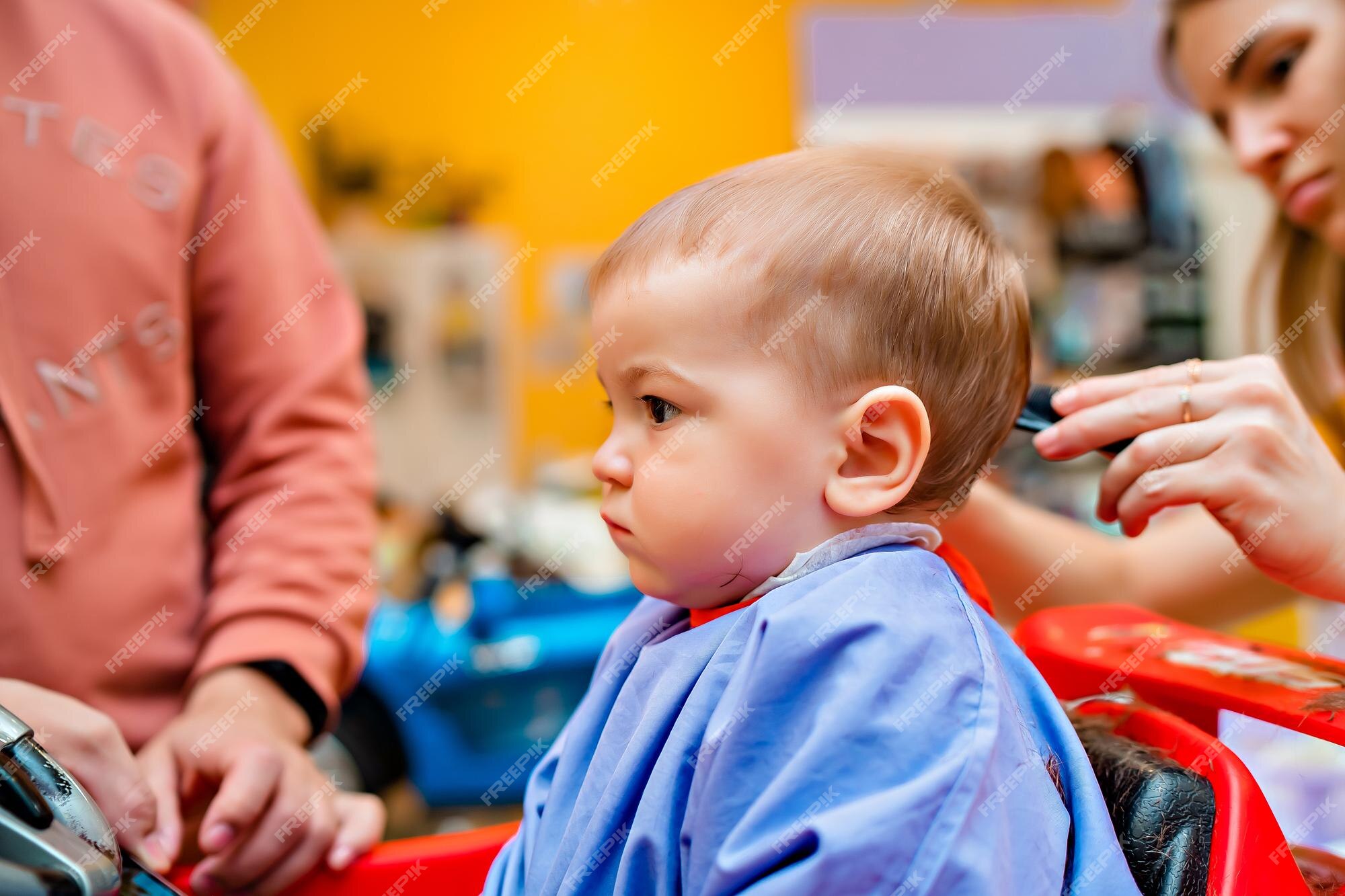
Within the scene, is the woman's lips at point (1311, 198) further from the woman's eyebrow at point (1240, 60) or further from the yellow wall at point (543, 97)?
the yellow wall at point (543, 97)

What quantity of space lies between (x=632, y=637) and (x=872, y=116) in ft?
9.75

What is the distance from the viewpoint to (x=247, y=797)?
0.70 meters

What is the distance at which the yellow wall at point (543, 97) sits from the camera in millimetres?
3648

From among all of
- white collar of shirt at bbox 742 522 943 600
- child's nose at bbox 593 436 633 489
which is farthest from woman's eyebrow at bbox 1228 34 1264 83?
child's nose at bbox 593 436 633 489

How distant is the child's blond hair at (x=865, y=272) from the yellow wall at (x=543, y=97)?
3166mm

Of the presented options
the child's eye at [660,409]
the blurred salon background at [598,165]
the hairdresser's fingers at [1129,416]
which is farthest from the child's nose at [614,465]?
the blurred salon background at [598,165]

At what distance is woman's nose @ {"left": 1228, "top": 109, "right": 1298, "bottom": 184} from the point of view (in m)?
1.03

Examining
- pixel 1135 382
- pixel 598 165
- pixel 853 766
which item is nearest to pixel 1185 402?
pixel 1135 382

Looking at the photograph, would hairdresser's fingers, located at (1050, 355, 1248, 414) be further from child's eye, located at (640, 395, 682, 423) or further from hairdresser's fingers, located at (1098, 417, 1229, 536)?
child's eye, located at (640, 395, 682, 423)

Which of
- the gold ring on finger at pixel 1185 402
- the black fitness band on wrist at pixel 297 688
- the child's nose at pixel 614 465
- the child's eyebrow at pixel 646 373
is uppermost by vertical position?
the child's eyebrow at pixel 646 373

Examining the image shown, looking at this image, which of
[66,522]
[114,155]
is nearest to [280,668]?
[66,522]

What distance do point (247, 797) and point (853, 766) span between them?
46 centimetres

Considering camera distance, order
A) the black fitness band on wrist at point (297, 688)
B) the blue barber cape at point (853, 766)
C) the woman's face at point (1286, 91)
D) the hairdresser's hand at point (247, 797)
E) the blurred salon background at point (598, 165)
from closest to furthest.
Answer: the blue barber cape at point (853, 766)
the hairdresser's hand at point (247, 797)
the black fitness band on wrist at point (297, 688)
the woman's face at point (1286, 91)
the blurred salon background at point (598, 165)

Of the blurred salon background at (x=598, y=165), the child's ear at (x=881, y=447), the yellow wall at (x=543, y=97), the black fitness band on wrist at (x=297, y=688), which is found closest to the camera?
the child's ear at (x=881, y=447)
